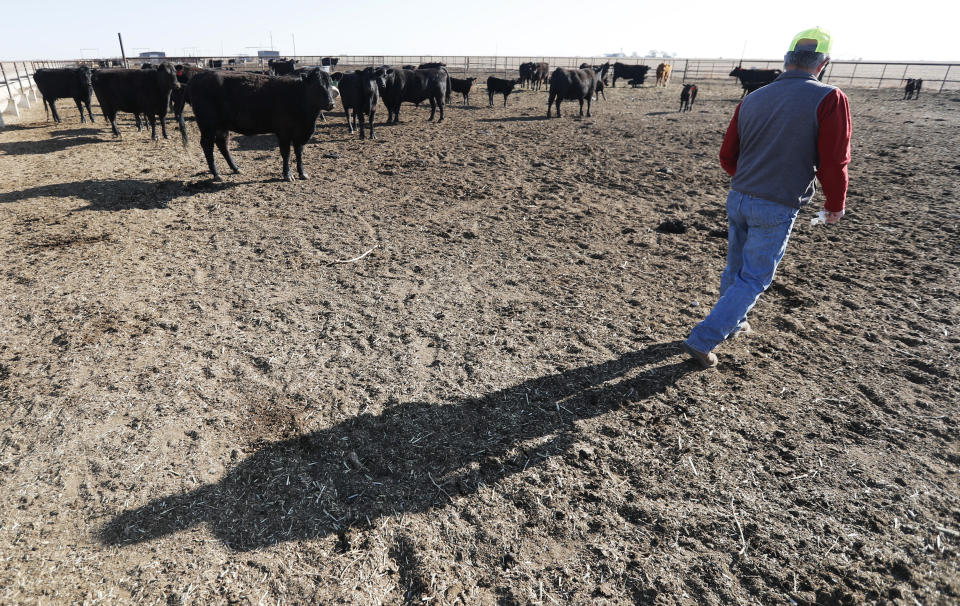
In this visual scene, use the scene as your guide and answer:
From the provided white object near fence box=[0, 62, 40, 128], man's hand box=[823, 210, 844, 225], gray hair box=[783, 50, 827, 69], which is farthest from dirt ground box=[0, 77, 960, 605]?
white object near fence box=[0, 62, 40, 128]

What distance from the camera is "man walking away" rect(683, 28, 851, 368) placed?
288cm

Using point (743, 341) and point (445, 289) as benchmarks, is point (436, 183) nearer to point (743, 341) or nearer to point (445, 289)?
point (445, 289)

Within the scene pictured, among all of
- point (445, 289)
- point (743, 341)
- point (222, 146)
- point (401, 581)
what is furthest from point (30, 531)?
point (222, 146)

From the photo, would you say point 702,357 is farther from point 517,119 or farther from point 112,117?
point 517,119

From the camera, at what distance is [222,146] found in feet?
27.1

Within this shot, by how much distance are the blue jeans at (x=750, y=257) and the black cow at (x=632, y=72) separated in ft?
101

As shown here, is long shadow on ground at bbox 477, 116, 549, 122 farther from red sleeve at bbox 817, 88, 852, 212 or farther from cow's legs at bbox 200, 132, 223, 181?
red sleeve at bbox 817, 88, 852, 212

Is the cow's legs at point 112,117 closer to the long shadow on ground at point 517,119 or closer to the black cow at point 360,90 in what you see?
the black cow at point 360,90

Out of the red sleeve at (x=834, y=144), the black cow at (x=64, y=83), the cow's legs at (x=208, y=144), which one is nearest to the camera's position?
the red sleeve at (x=834, y=144)

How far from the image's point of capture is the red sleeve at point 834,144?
2.80m

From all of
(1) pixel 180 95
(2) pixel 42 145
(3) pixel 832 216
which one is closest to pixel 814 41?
(3) pixel 832 216

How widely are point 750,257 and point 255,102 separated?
781 centimetres

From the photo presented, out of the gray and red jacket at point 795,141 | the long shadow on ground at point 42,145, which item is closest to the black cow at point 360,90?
the long shadow on ground at point 42,145

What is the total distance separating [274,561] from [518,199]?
646cm
